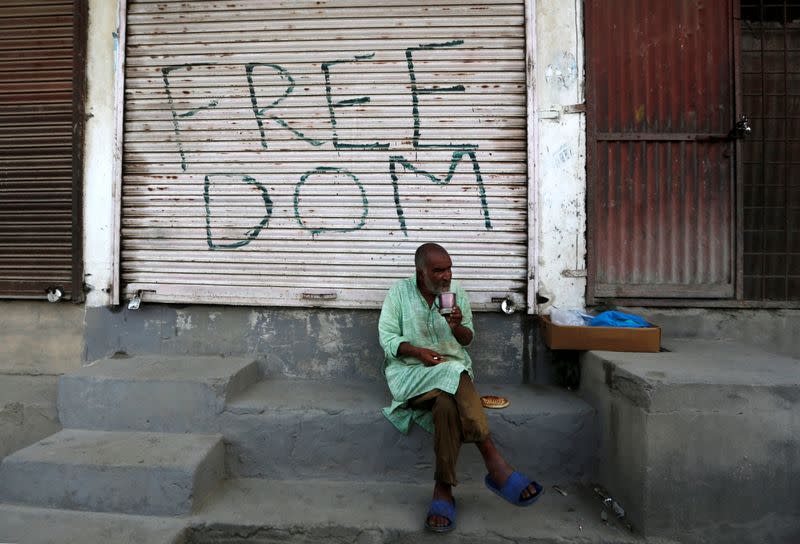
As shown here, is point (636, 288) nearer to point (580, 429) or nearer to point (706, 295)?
point (706, 295)

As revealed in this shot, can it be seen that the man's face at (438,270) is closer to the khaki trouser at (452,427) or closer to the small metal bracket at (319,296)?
the khaki trouser at (452,427)

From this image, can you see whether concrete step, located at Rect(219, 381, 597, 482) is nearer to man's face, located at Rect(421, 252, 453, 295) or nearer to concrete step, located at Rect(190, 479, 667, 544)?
concrete step, located at Rect(190, 479, 667, 544)

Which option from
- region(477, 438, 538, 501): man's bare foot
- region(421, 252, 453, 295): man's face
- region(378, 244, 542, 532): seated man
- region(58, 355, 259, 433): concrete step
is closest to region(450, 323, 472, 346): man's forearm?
region(378, 244, 542, 532): seated man

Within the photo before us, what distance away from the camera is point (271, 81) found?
3.81 m

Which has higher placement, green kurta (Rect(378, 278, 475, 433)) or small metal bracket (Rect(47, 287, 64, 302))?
small metal bracket (Rect(47, 287, 64, 302))

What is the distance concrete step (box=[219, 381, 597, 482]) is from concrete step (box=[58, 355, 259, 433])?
16cm

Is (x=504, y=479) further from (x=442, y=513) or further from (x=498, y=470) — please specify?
(x=442, y=513)

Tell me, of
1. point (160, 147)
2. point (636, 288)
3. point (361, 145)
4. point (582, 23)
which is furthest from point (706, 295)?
point (160, 147)

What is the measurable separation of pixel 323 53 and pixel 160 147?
4.88ft

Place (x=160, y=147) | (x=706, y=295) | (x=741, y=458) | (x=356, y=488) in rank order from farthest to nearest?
1. (x=160, y=147)
2. (x=706, y=295)
3. (x=356, y=488)
4. (x=741, y=458)

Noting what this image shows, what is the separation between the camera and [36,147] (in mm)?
3920

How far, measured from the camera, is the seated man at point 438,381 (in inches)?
100

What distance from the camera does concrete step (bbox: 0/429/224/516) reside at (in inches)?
104

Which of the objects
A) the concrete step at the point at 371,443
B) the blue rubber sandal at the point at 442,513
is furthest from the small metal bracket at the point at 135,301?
the blue rubber sandal at the point at 442,513
